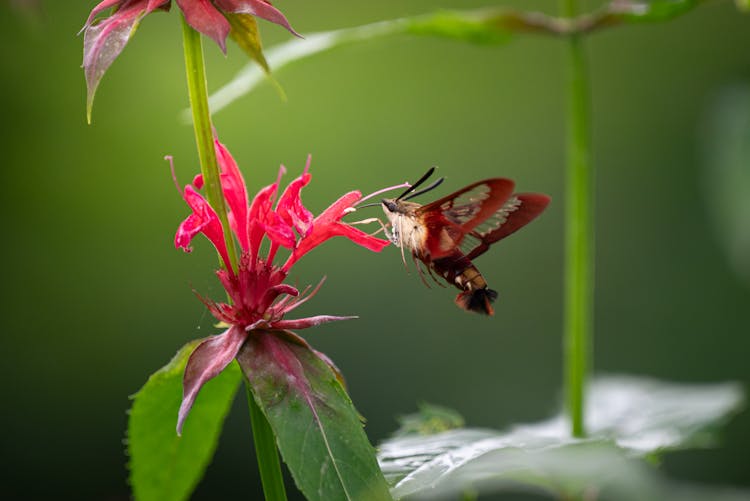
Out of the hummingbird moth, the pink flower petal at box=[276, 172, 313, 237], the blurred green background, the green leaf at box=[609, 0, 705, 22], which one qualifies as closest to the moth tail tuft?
the hummingbird moth

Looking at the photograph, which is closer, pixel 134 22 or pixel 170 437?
pixel 134 22

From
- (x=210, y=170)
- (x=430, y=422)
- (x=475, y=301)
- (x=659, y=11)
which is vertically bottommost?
(x=430, y=422)

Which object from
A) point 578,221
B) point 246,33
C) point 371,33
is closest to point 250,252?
point 246,33

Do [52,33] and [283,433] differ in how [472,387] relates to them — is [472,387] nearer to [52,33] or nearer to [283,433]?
[52,33]

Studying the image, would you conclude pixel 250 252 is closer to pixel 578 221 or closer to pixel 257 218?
pixel 257 218

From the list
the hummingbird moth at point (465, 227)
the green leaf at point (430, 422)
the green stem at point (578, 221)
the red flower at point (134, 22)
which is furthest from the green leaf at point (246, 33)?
the green stem at point (578, 221)
